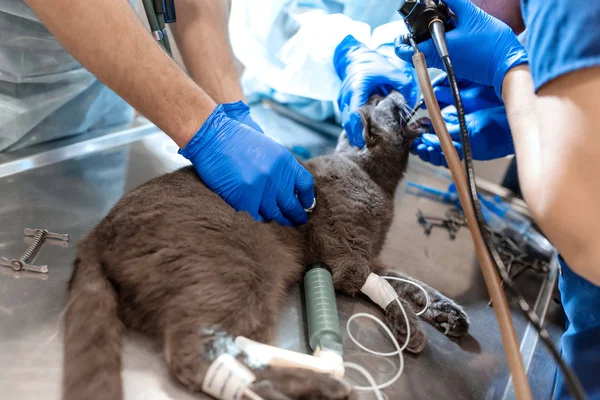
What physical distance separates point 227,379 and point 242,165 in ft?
1.69

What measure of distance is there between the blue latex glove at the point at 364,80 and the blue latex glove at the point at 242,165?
1.69ft

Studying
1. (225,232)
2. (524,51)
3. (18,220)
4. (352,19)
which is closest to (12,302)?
(18,220)

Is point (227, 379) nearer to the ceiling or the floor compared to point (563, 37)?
nearer to the floor

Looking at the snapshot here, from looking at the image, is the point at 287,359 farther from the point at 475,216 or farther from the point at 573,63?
the point at 573,63

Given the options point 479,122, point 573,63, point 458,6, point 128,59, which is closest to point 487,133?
point 479,122

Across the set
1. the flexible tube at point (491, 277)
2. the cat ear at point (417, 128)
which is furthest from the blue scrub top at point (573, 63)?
the cat ear at point (417, 128)

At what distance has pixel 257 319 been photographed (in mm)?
828

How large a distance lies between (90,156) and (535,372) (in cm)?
141

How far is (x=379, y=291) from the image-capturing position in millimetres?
1027

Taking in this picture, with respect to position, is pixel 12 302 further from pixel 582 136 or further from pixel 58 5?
pixel 582 136

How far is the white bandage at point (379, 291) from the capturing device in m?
1.02

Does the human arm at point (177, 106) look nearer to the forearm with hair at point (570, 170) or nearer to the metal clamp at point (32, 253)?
the metal clamp at point (32, 253)

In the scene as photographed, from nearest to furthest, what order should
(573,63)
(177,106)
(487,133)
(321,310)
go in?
(573,63) → (321,310) → (177,106) → (487,133)

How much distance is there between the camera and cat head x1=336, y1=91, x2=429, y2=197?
1411mm
